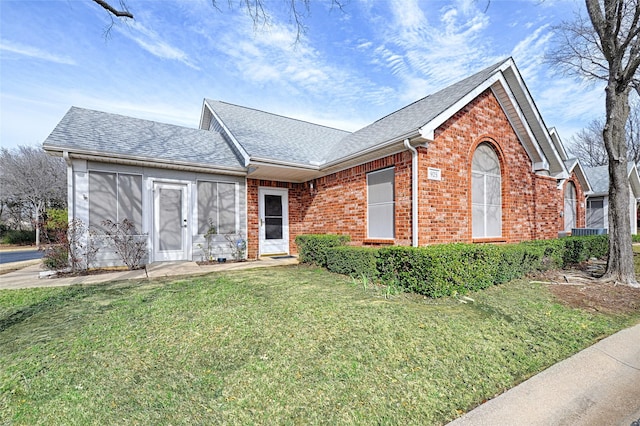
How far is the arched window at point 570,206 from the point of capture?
15219mm

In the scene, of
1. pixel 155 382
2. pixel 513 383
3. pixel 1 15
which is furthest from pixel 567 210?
pixel 1 15

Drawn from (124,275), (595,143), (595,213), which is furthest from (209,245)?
(595,143)

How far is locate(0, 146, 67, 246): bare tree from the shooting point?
77.4 feet

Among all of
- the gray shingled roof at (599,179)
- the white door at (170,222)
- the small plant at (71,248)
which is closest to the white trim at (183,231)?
the white door at (170,222)

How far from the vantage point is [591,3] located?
680 cm

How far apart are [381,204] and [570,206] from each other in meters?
13.6

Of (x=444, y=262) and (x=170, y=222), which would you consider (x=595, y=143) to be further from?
(x=170, y=222)

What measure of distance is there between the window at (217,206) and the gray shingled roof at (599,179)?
22.3m

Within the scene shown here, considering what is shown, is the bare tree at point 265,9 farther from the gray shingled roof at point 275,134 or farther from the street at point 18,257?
the street at point 18,257

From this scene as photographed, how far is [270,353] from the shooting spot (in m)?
3.29

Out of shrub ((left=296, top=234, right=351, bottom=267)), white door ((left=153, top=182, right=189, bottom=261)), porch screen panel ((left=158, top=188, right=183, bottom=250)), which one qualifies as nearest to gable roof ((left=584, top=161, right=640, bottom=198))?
shrub ((left=296, top=234, right=351, bottom=267))

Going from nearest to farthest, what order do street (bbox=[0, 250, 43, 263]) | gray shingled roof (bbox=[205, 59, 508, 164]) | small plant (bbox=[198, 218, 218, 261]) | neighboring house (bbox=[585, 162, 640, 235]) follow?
1. gray shingled roof (bbox=[205, 59, 508, 164])
2. small plant (bbox=[198, 218, 218, 261])
3. street (bbox=[0, 250, 43, 263])
4. neighboring house (bbox=[585, 162, 640, 235])

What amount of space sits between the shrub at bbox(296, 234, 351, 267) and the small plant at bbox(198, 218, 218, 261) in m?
2.89

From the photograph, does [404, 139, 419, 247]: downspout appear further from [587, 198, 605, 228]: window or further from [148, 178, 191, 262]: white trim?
[587, 198, 605, 228]: window
